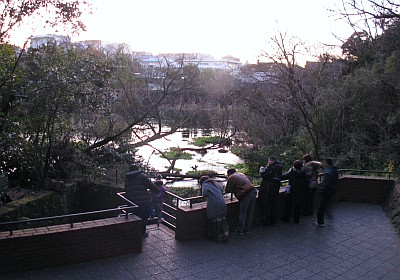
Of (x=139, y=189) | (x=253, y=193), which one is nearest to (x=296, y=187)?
(x=253, y=193)

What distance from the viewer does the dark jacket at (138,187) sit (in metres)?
6.96

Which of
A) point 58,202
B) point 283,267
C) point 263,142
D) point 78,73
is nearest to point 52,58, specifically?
point 78,73

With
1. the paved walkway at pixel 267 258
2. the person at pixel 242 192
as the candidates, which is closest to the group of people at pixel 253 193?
the person at pixel 242 192

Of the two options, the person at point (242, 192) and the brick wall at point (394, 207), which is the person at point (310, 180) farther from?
the brick wall at point (394, 207)

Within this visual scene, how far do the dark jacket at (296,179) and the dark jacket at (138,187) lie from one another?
114 inches

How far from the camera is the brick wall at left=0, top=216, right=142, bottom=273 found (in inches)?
210

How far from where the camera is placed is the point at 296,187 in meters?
8.00

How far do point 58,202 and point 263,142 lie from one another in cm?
1484

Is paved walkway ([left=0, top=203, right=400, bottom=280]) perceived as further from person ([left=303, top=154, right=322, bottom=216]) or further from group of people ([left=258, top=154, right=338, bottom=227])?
person ([left=303, top=154, right=322, bottom=216])

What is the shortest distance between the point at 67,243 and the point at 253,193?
136 inches

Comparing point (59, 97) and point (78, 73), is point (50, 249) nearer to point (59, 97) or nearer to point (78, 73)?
point (59, 97)

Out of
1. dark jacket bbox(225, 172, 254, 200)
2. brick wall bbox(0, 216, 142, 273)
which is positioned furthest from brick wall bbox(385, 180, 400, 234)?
brick wall bbox(0, 216, 142, 273)

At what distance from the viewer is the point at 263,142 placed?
23250mm

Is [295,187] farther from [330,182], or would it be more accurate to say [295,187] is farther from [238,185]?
[238,185]
